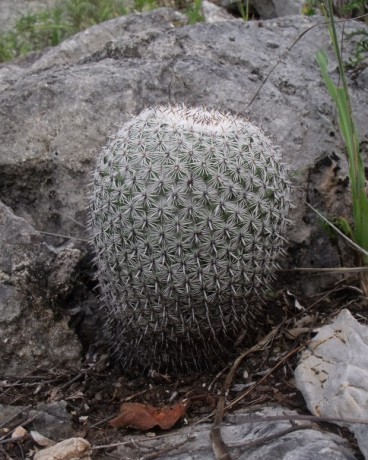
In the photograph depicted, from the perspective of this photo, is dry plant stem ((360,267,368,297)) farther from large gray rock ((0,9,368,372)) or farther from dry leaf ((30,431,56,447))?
dry leaf ((30,431,56,447))

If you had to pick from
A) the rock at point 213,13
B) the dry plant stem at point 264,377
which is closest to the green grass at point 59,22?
the rock at point 213,13

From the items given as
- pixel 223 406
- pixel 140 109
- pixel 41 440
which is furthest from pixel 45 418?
pixel 140 109

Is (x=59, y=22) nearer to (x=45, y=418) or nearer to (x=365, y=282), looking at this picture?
(x=365, y=282)

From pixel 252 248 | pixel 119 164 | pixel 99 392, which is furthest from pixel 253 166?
pixel 99 392

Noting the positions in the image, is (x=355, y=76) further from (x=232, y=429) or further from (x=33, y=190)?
(x=232, y=429)

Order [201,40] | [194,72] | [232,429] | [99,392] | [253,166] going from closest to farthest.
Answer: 1. [232,429]
2. [253,166]
3. [99,392]
4. [194,72]
5. [201,40]

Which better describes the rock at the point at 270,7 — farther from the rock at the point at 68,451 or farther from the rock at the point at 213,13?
the rock at the point at 68,451
